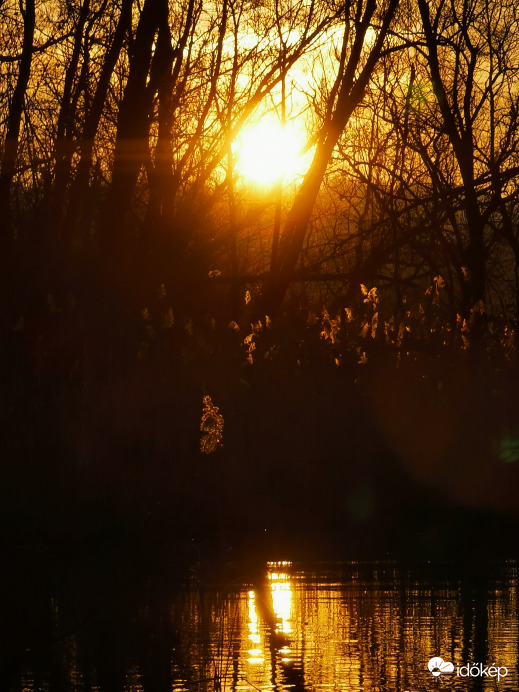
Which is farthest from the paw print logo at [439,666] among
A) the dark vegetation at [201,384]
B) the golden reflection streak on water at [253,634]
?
the dark vegetation at [201,384]

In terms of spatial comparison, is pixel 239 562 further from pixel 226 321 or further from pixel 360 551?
pixel 226 321

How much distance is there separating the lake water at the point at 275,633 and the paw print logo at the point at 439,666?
2cm

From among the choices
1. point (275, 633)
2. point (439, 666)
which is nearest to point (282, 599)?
point (275, 633)

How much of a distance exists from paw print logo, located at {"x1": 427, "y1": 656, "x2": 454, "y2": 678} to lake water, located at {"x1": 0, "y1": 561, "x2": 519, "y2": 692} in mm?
19

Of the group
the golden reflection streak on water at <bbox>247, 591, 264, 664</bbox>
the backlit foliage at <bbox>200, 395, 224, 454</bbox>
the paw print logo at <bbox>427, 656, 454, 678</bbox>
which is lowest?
the paw print logo at <bbox>427, 656, 454, 678</bbox>

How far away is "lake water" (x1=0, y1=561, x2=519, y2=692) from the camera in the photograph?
393cm

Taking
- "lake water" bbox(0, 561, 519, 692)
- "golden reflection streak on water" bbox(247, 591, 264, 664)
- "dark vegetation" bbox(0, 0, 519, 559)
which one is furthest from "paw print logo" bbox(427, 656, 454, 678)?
"dark vegetation" bbox(0, 0, 519, 559)

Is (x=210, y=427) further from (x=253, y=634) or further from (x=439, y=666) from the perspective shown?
(x=439, y=666)

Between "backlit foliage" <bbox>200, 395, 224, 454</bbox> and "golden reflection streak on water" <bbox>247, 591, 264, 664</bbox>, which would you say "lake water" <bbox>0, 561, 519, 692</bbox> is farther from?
"backlit foliage" <bbox>200, 395, 224, 454</bbox>

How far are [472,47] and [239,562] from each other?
44.5ft

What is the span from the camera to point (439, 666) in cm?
409

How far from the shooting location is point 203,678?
3.93 m

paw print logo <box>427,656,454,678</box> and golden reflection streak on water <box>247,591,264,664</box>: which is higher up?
golden reflection streak on water <box>247,591,264,664</box>

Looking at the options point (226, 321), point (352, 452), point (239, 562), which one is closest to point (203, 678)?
point (239, 562)
